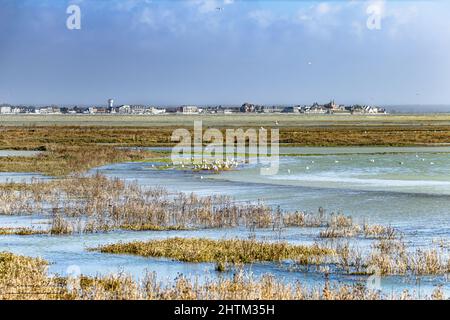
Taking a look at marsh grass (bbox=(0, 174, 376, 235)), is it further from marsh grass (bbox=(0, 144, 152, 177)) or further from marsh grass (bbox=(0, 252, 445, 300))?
marsh grass (bbox=(0, 144, 152, 177))

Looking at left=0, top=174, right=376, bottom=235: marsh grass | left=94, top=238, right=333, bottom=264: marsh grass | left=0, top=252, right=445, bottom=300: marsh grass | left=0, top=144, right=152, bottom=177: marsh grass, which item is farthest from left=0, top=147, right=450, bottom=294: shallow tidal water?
left=0, top=144, right=152, bottom=177: marsh grass

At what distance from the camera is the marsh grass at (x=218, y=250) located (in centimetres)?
1728

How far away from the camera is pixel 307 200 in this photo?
2848 cm

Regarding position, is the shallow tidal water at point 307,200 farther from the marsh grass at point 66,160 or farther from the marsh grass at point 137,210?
the marsh grass at point 66,160

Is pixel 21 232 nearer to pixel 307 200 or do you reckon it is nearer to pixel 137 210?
pixel 137 210

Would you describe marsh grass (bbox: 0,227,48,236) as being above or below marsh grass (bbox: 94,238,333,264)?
below

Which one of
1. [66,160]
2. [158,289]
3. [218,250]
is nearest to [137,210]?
[218,250]

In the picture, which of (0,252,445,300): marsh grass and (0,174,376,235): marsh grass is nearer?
(0,252,445,300): marsh grass

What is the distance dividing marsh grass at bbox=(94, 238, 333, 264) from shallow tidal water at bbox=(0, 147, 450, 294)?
0.41 m

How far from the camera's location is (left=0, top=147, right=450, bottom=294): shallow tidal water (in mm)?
16359

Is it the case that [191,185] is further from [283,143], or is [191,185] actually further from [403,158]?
[283,143]

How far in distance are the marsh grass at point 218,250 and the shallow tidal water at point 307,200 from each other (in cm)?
41

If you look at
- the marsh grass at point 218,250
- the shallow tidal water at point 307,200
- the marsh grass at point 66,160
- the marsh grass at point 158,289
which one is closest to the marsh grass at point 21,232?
the shallow tidal water at point 307,200

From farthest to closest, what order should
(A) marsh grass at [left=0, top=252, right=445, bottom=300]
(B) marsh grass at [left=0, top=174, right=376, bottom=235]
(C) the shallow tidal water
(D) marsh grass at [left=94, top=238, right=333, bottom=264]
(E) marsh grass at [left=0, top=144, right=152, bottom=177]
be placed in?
(E) marsh grass at [left=0, top=144, right=152, bottom=177], (B) marsh grass at [left=0, top=174, right=376, bottom=235], (D) marsh grass at [left=94, top=238, right=333, bottom=264], (C) the shallow tidal water, (A) marsh grass at [left=0, top=252, right=445, bottom=300]
